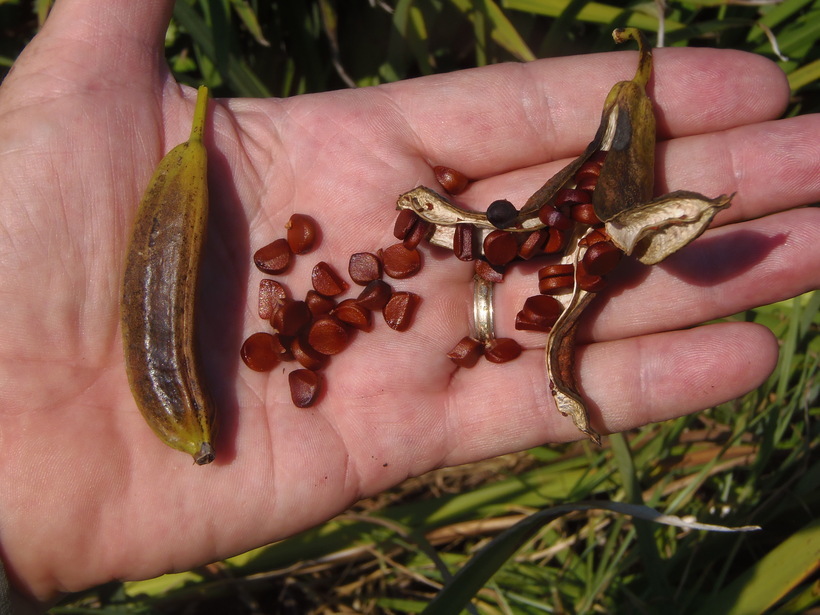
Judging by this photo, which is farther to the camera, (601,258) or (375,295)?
(375,295)

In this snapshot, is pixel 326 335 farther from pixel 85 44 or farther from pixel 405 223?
pixel 85 44

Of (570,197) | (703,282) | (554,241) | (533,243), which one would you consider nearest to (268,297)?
(533,243)

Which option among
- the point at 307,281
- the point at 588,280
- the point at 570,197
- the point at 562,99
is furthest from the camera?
the point at 562,99

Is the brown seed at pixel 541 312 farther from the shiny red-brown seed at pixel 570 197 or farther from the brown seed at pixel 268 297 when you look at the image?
the brown seed at pixel 268 297

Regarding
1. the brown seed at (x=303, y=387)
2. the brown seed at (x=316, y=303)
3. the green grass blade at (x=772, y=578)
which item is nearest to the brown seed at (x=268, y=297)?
the brown seed at (x=316, y=303)

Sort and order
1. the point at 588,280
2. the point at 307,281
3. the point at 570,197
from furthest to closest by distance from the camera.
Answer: the point at 307,281 → the point at 570,197 → the point at 588,280

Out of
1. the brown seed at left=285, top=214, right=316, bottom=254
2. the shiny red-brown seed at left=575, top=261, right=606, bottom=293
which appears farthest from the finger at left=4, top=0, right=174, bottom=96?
the shiny red-brown seed at left=575, top=261, right=606, bottom=293

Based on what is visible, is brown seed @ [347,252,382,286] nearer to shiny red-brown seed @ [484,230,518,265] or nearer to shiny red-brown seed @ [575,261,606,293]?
shiny red-brown seed @ [484,230,518,265]

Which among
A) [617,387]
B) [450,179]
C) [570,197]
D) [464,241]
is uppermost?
[450,179]
